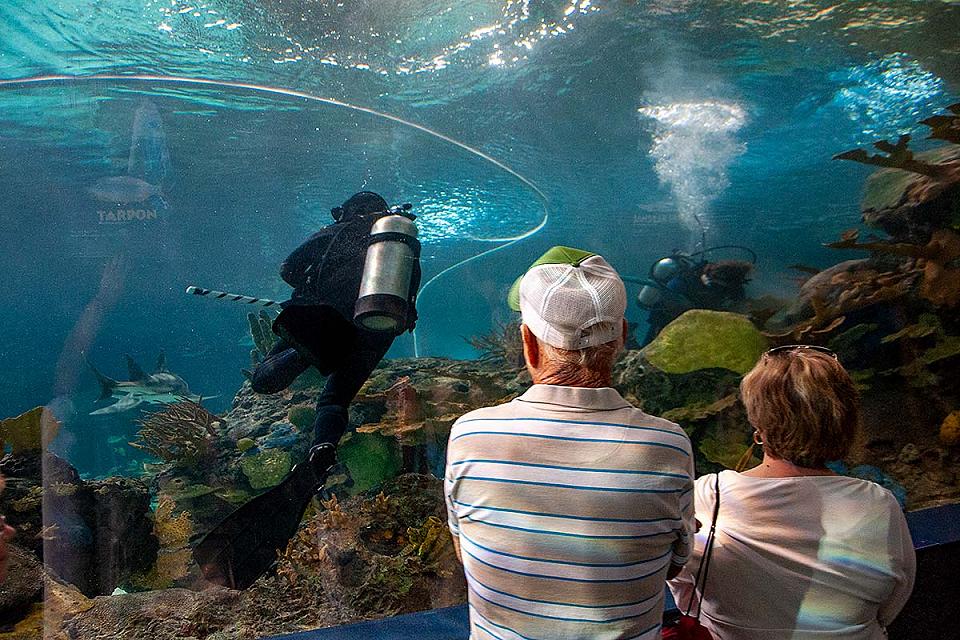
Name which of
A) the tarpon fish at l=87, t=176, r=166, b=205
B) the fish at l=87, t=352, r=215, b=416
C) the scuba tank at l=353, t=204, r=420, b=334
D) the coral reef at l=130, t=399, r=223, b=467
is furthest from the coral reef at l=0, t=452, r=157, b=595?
the scuba tank at l=353, t=204, r=420, b=334

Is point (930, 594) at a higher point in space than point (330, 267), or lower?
lower

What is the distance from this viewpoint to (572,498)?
1213 mm

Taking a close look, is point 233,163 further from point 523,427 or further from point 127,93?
point 523,427

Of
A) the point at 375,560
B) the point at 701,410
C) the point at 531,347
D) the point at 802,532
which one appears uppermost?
the point at 531,347

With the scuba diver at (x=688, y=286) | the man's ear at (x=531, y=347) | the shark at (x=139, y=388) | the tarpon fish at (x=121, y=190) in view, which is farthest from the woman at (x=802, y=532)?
the scuba diver at (x=688, y=286)

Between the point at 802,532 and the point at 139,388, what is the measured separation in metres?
5.35

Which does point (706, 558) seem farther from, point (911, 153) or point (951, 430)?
point (911, 153)

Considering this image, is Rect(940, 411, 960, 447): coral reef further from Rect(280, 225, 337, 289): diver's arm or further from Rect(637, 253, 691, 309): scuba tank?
Rect(280, 225, 337, 289): diver's arm

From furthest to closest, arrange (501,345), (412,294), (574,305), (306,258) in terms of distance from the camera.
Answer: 1. (501,345)
2. (306,258)
3. (412,294)
4. (574,305)

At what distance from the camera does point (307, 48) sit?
5020 millimetres

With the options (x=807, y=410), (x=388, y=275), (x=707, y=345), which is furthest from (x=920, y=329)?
(x=388, y=275)

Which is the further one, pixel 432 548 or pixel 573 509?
pixel 432 548

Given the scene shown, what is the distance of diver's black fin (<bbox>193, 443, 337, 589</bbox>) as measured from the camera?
11.5ft

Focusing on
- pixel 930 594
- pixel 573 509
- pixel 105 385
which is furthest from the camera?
pixel 105 385
